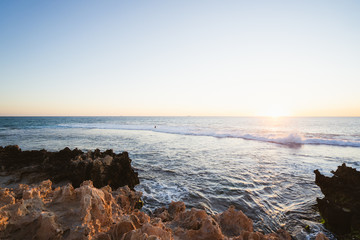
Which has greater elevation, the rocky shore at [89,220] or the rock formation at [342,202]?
the rocky shore at [89,220]

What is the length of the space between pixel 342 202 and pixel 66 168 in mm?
8339

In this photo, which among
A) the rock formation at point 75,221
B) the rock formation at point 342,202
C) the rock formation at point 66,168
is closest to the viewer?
the rock formation at point 75,221

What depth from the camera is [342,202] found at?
15.0 ft

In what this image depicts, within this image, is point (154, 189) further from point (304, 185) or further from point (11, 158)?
point (304, 185)

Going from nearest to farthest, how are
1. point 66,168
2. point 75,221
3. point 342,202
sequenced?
point 75,221, point 342,202, point 66,168

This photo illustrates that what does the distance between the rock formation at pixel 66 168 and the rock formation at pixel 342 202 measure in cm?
615

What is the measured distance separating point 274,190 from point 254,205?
182 cm

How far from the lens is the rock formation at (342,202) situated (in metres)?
Answer: 4.31

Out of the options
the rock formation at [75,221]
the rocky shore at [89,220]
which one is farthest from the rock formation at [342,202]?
the rock formation at [75,221]

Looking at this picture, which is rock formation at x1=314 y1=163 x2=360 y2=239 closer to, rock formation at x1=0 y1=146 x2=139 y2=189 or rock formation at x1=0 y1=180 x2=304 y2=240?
rock formation at x1=0 y1=180 x2=304 y2=240

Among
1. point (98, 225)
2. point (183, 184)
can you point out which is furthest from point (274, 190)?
point (98, 225)

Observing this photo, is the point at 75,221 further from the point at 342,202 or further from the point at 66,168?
the point at 342,202

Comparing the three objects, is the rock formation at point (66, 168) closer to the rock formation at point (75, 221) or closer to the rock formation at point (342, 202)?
the rock formation at point (75, 221)

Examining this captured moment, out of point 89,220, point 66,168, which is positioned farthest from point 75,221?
point 66,168
